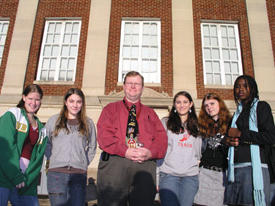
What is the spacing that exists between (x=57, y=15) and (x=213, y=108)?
7.85 meters

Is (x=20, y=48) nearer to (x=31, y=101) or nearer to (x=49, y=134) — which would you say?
(x=31, y=101)

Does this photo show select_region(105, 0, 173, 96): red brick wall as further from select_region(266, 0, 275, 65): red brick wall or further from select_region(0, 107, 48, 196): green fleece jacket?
select_region(0, 107, 48, 196): green fleece jacket

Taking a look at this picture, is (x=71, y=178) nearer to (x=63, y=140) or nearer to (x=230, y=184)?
(x=63, y=140)

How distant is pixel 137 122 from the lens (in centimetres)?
254

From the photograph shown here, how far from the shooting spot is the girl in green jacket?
240cm

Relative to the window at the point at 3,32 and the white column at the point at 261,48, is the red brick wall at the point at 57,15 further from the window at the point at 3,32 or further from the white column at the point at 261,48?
the white column at the point at 261,48

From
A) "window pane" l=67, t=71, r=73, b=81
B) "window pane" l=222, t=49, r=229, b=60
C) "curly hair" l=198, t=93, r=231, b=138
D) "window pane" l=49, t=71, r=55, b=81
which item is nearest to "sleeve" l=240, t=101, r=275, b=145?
"curly hair" l=198, t=93, r=231, b=138

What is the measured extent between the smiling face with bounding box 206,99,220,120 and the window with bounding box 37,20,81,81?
5.99m

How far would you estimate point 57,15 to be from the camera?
8664 millimetres

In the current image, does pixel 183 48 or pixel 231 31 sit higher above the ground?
pixel 231 31

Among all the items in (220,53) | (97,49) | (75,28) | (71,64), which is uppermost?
(75,28)

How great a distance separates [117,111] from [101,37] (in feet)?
20.5

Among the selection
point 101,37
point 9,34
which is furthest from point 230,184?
point 9,34

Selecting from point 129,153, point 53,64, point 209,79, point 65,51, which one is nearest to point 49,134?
point 129,153
